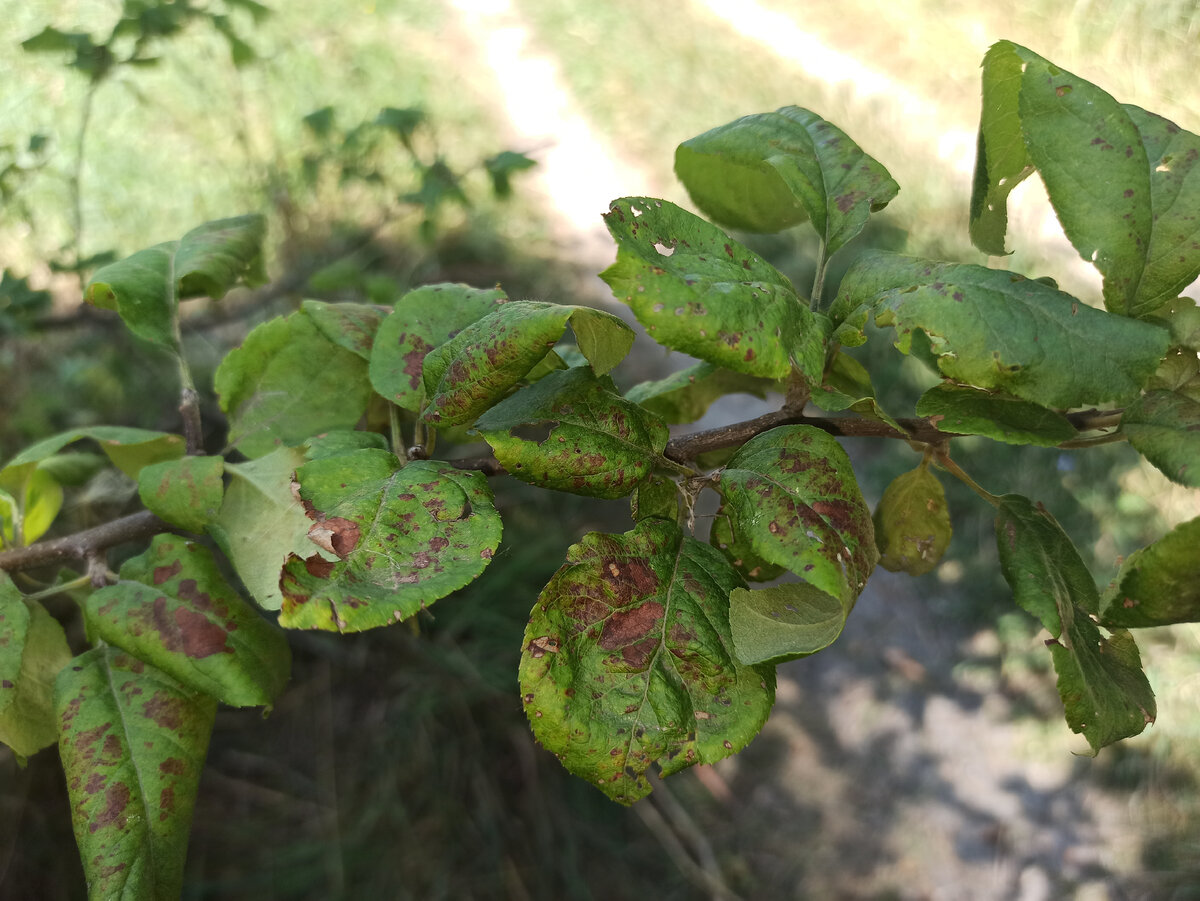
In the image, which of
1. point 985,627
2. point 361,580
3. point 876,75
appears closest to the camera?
point 361,580

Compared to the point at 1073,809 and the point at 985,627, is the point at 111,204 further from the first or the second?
the point at 1073,809

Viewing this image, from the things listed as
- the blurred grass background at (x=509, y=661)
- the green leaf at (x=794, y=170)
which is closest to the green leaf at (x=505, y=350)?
the green leaf at (x=794, y=170)

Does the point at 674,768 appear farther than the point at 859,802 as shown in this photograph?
No

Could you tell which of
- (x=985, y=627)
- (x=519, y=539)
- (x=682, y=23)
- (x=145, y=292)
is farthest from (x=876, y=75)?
(x=145, y=292)

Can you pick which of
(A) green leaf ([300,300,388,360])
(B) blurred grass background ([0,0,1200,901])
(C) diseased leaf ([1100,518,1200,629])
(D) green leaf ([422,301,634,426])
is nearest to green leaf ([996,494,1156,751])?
(C) diseased leaf ([1100,518,1200,629])

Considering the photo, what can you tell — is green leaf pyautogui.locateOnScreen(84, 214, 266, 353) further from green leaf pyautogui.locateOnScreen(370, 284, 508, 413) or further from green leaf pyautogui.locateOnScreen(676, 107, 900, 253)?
green leaf pyautogui.locateOnScreen(676, 107, 900, 253)

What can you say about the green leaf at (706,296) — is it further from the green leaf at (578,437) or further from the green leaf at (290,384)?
the green leaf at (290,384)

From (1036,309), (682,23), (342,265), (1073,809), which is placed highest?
(1036,309)

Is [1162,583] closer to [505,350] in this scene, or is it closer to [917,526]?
[917,526]
